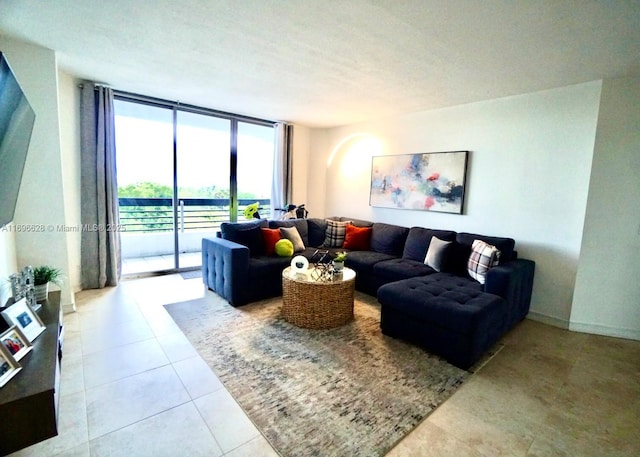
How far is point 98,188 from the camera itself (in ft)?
11.7

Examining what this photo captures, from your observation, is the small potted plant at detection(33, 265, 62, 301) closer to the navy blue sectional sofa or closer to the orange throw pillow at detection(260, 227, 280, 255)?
the navy blue sectional sofa

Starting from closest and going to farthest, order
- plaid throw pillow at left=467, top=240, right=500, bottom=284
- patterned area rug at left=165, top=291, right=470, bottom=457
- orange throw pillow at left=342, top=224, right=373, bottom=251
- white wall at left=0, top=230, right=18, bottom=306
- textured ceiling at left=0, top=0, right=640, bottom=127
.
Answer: patterned area rug at left=165, top=291, right=470, bottom=457
textured ceiling at left=0, top=0, right=640, bottom=127
white wall at left=0, top=230, right=18, bottom=306
plaid throw pillow at left=467, top=240, right=500, bottom=284
orange throw pillow at left=342, top=224, right=373, bottom=251

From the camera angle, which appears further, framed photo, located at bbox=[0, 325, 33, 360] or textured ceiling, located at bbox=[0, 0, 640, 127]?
textured ceiling, located at bbox=[0, 0, 640, 127]

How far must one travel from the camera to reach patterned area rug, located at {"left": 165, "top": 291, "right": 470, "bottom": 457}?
5.27 ft

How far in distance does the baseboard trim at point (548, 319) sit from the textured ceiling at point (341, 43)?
2.34 metres

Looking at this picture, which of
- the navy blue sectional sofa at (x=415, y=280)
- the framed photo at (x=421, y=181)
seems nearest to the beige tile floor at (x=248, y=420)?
the navy blue sectional sofa at (x=415, y=280)

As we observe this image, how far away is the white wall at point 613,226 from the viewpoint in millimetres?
Answer: 2650

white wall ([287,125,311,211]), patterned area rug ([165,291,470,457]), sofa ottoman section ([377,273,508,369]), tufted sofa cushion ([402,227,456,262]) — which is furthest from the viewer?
white wall ([287,125,311,211])

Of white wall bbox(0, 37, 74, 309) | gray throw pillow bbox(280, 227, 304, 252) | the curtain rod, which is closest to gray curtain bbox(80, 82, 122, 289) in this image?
the curtain rod

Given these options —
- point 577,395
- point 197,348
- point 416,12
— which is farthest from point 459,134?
point 197,348

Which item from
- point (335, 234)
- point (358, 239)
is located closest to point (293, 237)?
point (335, 234)

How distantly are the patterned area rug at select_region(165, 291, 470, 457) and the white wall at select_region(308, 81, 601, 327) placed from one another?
68.6 inches

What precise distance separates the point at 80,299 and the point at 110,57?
8.30 feet

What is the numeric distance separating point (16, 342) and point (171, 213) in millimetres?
3263
